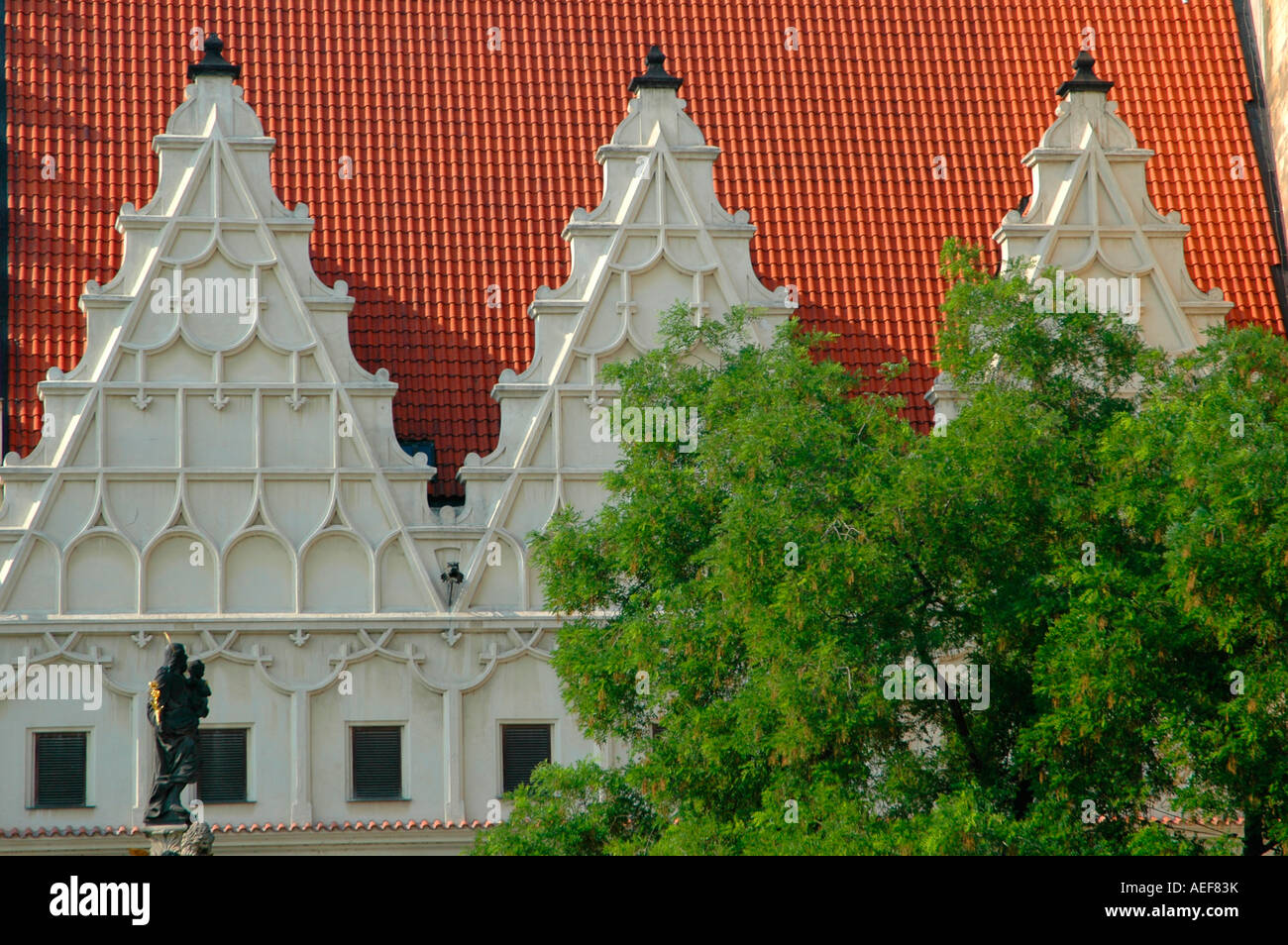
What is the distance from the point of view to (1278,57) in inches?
1339

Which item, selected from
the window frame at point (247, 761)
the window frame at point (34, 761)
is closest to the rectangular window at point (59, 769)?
the window frame at point (34, 761)

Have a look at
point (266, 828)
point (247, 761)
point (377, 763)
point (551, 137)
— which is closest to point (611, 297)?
point (551, 137)

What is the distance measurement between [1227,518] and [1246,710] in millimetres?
1570

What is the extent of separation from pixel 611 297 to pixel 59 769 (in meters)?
9.21

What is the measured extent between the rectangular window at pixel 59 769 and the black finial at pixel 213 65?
8605 mm

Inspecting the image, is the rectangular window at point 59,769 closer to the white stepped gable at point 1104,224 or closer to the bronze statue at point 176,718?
the bronze statue at point 176,718

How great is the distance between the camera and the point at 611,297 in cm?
2995

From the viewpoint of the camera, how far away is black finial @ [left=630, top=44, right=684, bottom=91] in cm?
3012

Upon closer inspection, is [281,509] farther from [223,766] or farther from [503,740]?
[503,740]

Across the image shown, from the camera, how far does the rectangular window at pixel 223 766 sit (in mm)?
28234

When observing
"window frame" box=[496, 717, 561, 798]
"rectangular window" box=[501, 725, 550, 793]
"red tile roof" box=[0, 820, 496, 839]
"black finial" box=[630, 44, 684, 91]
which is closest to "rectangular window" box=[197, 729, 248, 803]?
"red tile roof" box=[0, 820, 496, 839]

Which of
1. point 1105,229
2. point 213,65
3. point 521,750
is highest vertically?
point 213,65

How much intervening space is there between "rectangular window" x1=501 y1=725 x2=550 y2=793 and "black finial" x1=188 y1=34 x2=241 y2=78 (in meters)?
9.19

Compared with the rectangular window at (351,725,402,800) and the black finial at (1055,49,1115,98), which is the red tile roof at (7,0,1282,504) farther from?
the rectangular window at (351,725,402,800)
